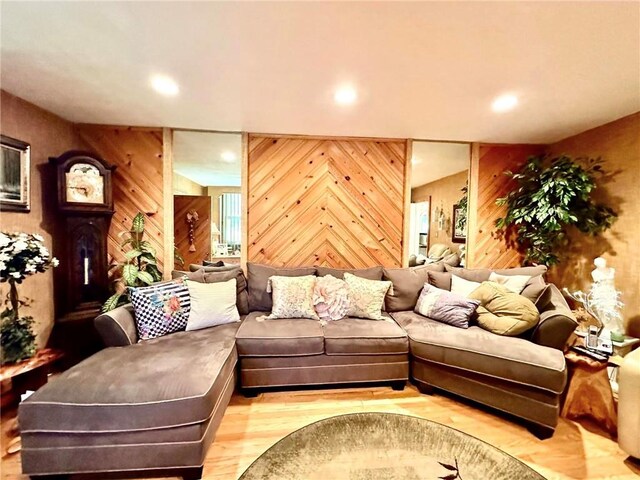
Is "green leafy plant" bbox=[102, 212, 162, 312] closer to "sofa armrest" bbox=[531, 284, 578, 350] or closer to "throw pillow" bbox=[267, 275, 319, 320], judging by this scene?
"throw pillow" bbox=[267, 275, 319, 320]

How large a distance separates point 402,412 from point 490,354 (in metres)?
0.79

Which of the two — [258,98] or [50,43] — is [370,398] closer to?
[258,98]

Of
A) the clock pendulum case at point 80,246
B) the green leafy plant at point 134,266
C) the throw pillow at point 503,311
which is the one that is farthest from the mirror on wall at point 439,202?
the clock pendulum case at point 80,246

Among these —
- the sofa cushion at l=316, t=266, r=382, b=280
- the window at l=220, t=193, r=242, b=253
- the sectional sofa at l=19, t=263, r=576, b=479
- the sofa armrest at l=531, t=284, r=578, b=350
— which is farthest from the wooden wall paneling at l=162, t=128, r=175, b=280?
the sofa armrest at l=531, t=284, r=578, b=350

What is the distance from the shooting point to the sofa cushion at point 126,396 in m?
1.41

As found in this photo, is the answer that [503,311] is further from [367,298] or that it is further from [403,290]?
[367,298]

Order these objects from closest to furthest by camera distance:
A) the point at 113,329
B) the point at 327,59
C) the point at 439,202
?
the point at 327,59, the point at 113,329, the point at 439,202

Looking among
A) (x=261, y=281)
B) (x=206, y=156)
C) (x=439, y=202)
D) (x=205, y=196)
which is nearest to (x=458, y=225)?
(x=439, y=202)

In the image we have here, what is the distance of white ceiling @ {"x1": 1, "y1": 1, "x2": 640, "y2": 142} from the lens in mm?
1410

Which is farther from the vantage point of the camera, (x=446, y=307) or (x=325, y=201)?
(x=325, y=201)

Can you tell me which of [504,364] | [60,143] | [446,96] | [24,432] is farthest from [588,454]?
[60,143]

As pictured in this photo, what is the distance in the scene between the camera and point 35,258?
6.64 ft

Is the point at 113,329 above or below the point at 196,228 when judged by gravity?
below

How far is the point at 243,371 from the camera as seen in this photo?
2258mm
